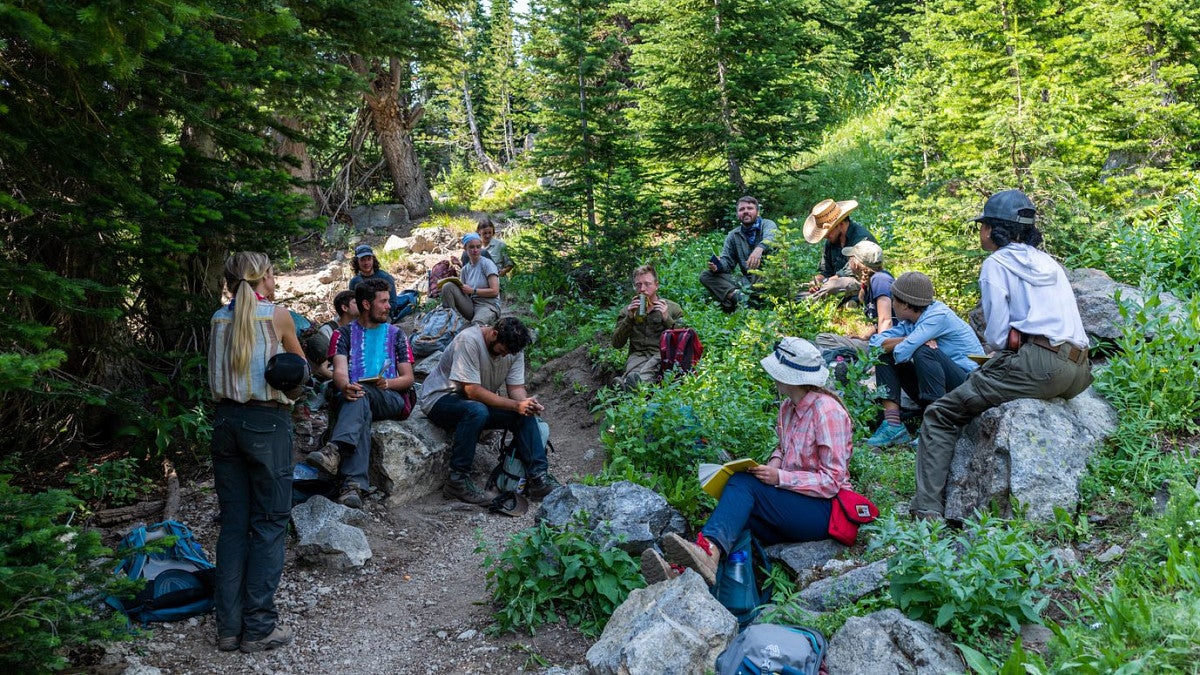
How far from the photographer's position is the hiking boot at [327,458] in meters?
6.41

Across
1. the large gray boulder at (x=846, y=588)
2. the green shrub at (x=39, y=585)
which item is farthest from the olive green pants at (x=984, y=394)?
the green shrub at (x=39, y=585)

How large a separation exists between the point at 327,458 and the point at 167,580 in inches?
62.9

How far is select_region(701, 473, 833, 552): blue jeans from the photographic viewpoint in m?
4.88

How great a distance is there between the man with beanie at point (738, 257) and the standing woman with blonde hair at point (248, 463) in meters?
6.21

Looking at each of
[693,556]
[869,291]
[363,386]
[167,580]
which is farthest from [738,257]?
[167,580]

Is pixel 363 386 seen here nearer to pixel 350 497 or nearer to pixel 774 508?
pixel 350 497

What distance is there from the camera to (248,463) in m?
4.88

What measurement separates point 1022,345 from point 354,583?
4.71 meters

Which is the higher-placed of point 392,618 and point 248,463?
point 248,463

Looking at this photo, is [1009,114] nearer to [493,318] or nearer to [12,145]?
[493,318]

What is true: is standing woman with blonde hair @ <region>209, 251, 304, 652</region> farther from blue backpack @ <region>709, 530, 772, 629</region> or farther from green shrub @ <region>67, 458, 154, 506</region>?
blue backpack @ <region>709, 530, 772, 629</region>

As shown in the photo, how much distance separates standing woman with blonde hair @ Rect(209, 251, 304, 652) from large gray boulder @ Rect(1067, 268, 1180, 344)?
18.9 ft

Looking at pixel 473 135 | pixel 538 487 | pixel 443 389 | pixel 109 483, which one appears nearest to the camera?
pixel 109 483

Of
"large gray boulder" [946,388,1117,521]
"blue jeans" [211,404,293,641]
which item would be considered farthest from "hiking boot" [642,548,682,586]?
"blue jeans" [211,404,293,641]
